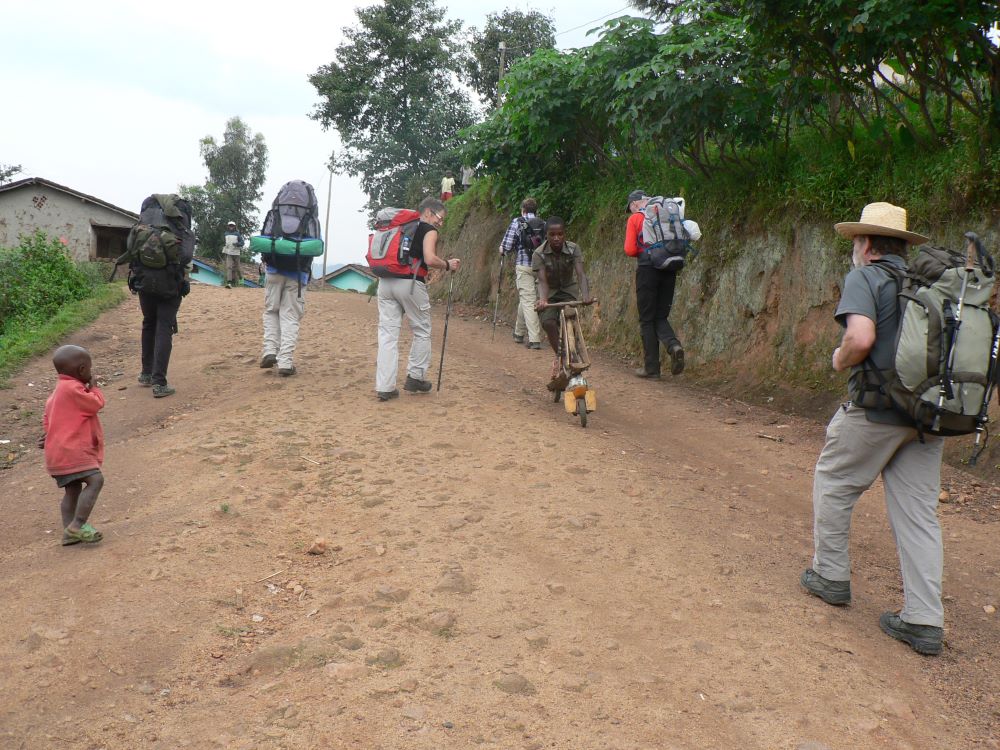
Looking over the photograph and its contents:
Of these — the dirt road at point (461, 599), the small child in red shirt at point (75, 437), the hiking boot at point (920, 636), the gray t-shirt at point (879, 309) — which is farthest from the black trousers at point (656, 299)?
the small child in red shirt at point (75, 437)

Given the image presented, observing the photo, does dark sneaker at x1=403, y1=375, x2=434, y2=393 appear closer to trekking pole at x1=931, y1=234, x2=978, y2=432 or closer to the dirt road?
the dirt road

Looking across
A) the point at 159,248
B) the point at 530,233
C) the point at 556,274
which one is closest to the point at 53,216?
the point at 530,233

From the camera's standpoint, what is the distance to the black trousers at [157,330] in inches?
315

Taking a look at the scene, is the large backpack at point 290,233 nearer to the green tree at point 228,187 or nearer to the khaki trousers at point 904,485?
the khaki trousers at point 904,485

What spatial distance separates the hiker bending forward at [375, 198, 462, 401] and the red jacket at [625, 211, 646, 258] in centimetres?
267

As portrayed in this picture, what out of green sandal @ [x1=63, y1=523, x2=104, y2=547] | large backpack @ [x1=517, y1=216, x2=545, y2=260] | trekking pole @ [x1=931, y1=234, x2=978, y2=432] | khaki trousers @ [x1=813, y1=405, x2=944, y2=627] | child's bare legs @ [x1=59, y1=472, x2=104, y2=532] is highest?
large backpack @ [x1=517, y1=216, x2=545, y2=260]

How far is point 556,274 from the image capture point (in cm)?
797

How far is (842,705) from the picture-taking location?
319 centimetres

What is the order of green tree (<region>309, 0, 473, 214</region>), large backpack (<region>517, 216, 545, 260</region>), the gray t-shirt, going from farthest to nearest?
green tree (<region>309, 0, 473, 214</region>), large backpack (<region>517, 216, 545, 260</region>), the gray t-shirt

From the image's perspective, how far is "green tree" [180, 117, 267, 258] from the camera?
38688mm

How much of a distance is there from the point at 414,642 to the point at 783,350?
6667 mm

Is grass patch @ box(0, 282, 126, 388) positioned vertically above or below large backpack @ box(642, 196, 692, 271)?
below

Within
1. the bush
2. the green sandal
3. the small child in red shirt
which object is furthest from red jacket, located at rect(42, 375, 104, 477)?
the bush

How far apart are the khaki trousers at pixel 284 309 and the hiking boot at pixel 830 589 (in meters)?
5.65
